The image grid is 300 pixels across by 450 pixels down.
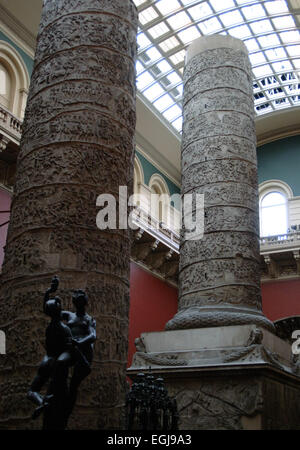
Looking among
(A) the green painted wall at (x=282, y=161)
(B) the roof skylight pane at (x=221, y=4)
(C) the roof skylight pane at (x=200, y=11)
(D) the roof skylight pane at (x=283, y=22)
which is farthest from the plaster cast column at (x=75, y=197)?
(A) the green painted wall at (x=282, y=161)

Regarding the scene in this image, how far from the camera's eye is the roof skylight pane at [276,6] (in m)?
18.5

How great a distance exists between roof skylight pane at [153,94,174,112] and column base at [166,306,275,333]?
12610 mm

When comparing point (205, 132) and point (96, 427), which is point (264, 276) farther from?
point (96, 427)

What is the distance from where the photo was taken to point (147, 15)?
1780cm

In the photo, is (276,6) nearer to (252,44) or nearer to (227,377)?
(252,44)

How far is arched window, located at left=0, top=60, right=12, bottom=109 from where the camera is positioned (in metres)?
13.9

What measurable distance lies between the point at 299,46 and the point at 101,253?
17.5 m

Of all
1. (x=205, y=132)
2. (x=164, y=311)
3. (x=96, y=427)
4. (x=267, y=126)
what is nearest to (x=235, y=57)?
(x=205, y=132)

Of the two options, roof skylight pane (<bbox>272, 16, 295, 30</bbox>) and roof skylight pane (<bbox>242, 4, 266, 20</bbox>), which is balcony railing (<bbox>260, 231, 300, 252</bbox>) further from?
roof skylight pane (<bbox>242, 4, 266, 20</bbox>)

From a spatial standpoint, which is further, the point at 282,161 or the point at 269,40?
the point at 282,161

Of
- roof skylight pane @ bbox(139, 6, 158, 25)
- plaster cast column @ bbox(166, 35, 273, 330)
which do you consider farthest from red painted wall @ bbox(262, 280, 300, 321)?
plaster cast column @ bbox(166, 35, 273, 330)

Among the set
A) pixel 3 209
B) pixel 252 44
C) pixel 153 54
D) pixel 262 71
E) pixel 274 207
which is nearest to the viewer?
pixel 3 209

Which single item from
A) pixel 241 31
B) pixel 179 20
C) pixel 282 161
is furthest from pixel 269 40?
pixel 282 161

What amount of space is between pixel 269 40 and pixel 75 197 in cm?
1715
